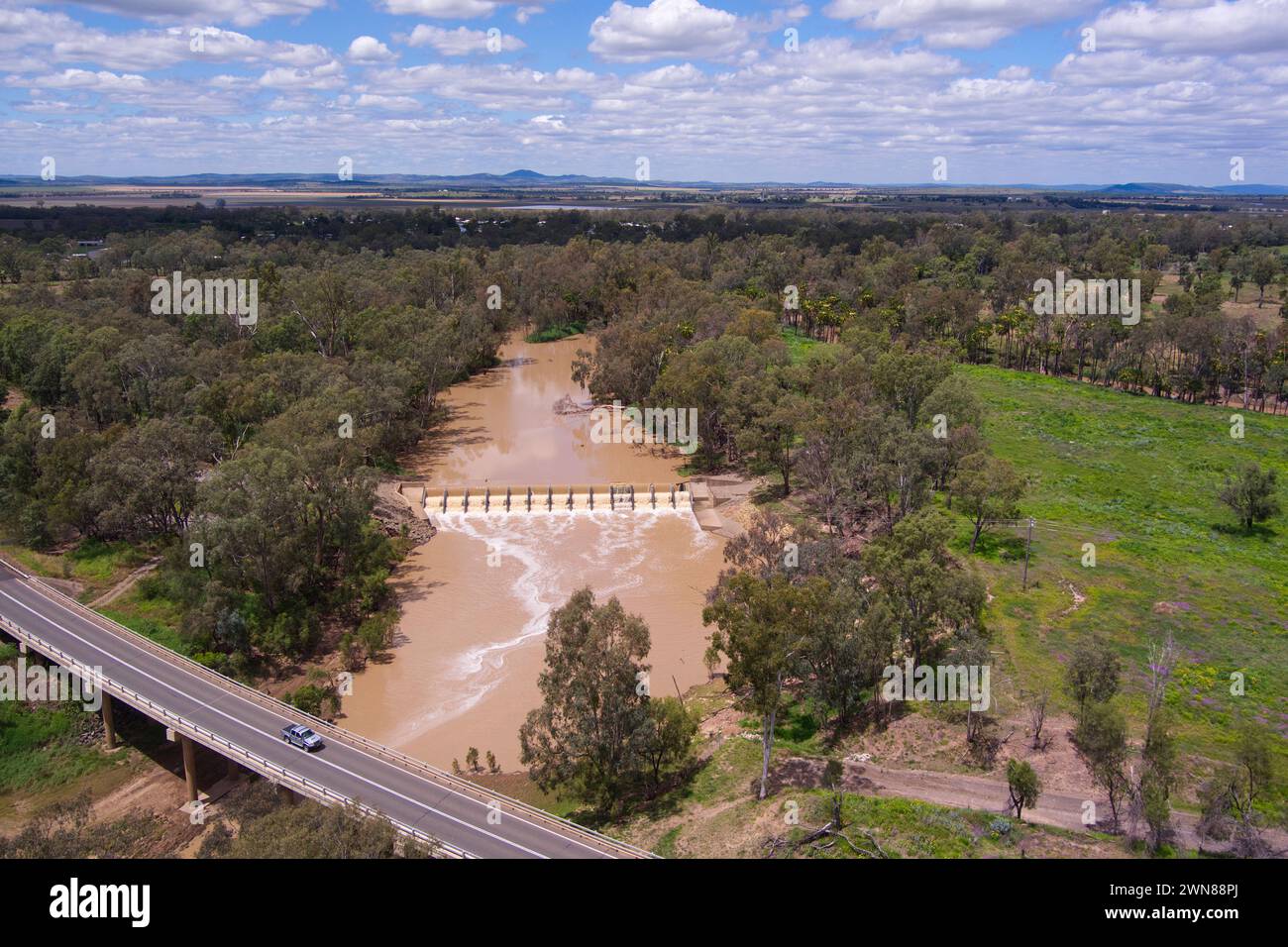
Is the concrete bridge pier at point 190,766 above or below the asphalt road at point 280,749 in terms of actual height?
below

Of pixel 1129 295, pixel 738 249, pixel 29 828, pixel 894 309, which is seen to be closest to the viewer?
pixel 29 828

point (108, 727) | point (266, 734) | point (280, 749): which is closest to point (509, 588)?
point (266, 734)

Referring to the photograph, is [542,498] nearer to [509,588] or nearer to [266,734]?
[509,588]

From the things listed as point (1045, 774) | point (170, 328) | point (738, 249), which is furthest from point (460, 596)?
point (738, 249)

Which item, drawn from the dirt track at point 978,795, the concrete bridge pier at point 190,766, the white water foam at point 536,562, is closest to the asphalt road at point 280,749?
the concrete bridge pier at point 190,766

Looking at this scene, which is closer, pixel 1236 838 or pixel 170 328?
pixel 1236 838

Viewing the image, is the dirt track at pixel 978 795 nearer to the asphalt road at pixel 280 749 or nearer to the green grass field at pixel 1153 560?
the green grass field at pixel 1153 560
